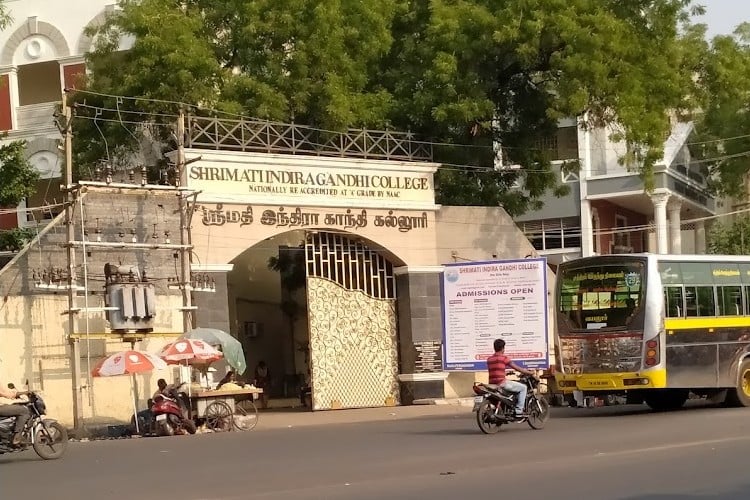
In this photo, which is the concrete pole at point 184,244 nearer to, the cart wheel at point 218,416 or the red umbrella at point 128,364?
the cart wheel at point 218,416

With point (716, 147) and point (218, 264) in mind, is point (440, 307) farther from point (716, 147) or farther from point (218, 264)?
point (716, 147)

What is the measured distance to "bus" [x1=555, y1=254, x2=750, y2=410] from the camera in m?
20.8

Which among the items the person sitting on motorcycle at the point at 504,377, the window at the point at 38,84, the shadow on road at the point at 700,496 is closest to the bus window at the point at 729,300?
the person sitting on motorcycle at the point at 504,377

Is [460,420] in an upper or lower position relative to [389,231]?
lower

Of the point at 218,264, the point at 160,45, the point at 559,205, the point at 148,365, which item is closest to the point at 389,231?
the point at 218,264

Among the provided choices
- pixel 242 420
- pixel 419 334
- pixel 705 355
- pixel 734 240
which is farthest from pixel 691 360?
pixel 734 240

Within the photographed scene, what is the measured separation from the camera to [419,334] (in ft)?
94.0

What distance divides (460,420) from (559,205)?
22172 mm

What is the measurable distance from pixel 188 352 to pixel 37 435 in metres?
5.83

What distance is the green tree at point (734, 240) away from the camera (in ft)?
150

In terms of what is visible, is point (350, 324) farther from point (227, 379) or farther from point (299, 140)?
point (227, 379)

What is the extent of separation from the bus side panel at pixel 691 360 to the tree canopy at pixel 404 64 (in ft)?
26.9

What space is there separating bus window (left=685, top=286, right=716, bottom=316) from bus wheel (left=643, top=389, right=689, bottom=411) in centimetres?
197

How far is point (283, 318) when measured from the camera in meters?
35.6
